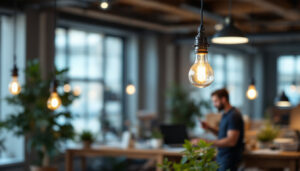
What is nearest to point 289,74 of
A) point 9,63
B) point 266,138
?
point 266,138

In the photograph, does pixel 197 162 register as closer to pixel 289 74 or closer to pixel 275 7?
pixel 275 7

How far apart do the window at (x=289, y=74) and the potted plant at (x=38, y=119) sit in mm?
10816

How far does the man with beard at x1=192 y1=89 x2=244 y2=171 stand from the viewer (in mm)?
5188

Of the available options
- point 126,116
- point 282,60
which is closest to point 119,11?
point 126,116

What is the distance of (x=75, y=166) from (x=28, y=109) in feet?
9.17

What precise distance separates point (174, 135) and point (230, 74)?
9.95 meters

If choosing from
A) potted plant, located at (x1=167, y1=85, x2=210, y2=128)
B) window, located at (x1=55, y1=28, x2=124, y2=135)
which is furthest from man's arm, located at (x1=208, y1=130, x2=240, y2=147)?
potted plant, located at (x1=167, y1=85, x2=210, y2=128)

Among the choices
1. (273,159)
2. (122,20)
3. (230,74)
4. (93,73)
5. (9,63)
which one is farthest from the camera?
(230,74)

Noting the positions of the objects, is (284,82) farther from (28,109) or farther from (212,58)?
(28,109)

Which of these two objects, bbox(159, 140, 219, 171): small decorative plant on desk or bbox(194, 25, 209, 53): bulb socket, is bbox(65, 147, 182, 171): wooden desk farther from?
bbox(194, 25, 209, 53): bulb socket

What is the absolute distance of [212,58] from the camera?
599 inches

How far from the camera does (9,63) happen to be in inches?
323

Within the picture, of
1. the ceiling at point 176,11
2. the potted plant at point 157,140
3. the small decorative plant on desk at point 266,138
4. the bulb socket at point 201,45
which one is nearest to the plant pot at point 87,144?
the potted plant at point 157,140

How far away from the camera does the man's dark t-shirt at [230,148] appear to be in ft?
17.1
